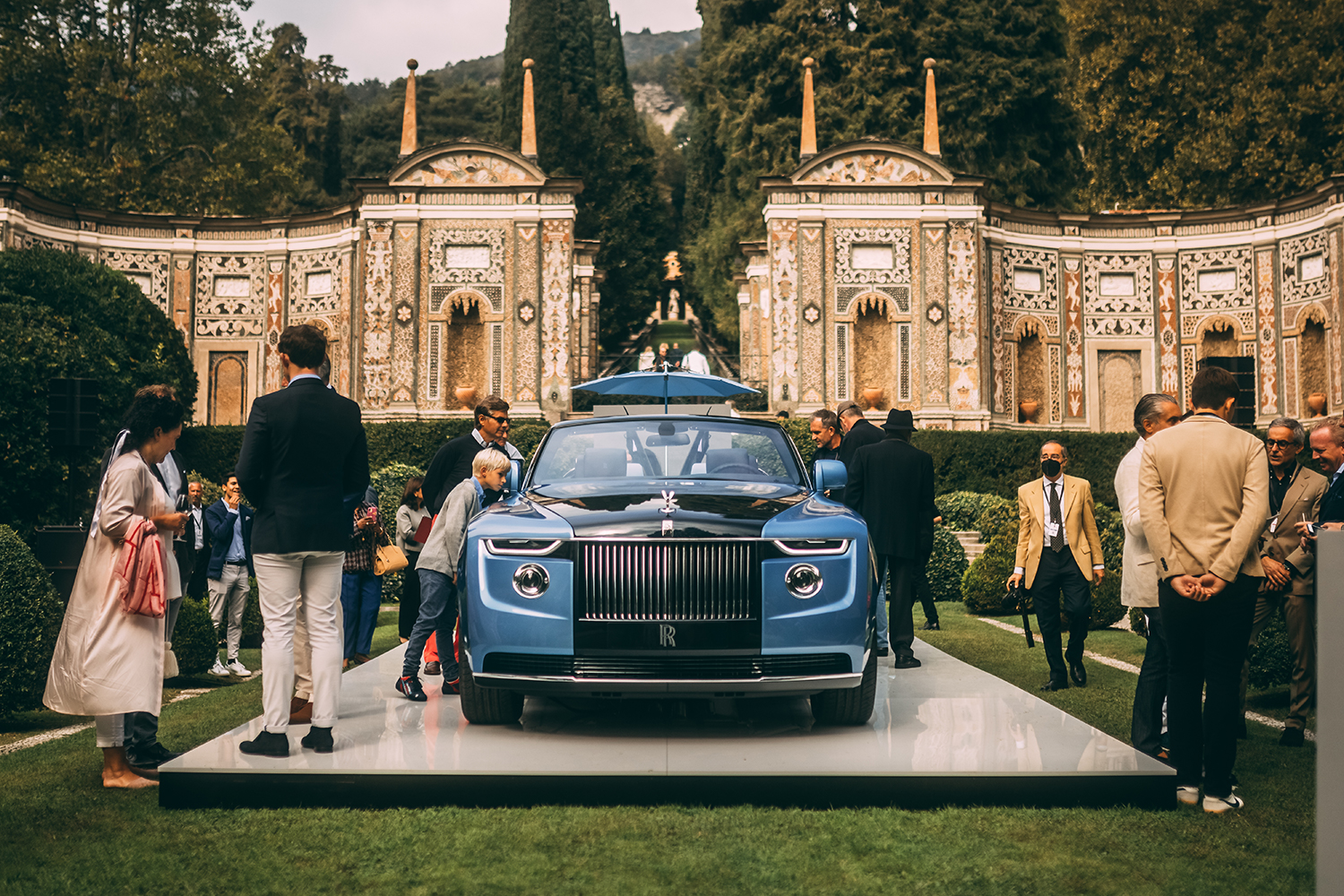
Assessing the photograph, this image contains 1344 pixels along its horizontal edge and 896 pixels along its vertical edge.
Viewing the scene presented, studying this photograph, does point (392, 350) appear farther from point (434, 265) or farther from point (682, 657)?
point (682, 657)

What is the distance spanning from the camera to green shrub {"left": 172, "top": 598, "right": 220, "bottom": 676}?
1009 centimetres

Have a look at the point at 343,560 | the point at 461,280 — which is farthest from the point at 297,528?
the point at 461,280

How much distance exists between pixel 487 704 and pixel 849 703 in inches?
79.3

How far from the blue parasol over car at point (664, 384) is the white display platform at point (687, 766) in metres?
5.55

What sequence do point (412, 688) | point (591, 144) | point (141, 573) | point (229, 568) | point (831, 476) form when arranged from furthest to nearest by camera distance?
point (591, 144) < point (229, 568) < point (412, 688) < point (831, 476) < point (141, 573)

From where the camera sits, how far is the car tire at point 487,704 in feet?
20.7

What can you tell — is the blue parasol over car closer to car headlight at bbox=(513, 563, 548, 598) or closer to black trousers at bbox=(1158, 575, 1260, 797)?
car headlight at bbox=(513, 563, 548, 598)

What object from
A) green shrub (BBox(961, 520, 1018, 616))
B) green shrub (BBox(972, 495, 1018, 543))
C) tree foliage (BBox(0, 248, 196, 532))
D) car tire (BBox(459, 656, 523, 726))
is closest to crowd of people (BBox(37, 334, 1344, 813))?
car tire (BBox(459, 656, 523, 726))

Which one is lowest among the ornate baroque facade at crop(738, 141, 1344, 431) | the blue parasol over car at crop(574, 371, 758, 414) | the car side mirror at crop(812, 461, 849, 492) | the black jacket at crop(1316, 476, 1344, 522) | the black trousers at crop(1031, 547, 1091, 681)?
the black trousers at crop(1031, 547, 1091, 681)

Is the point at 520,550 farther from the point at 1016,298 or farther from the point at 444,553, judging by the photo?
the point at 1016,298

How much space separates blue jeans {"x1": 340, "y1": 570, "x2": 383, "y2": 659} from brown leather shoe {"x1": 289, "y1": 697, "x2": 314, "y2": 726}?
3.21 meters

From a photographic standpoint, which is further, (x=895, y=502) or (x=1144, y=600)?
(x=895, y=502)

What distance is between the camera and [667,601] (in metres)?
5.71

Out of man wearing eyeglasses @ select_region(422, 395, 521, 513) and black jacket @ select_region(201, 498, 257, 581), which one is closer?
man wearing eyeglasses @ select_region(422, 395, 521, 513)
